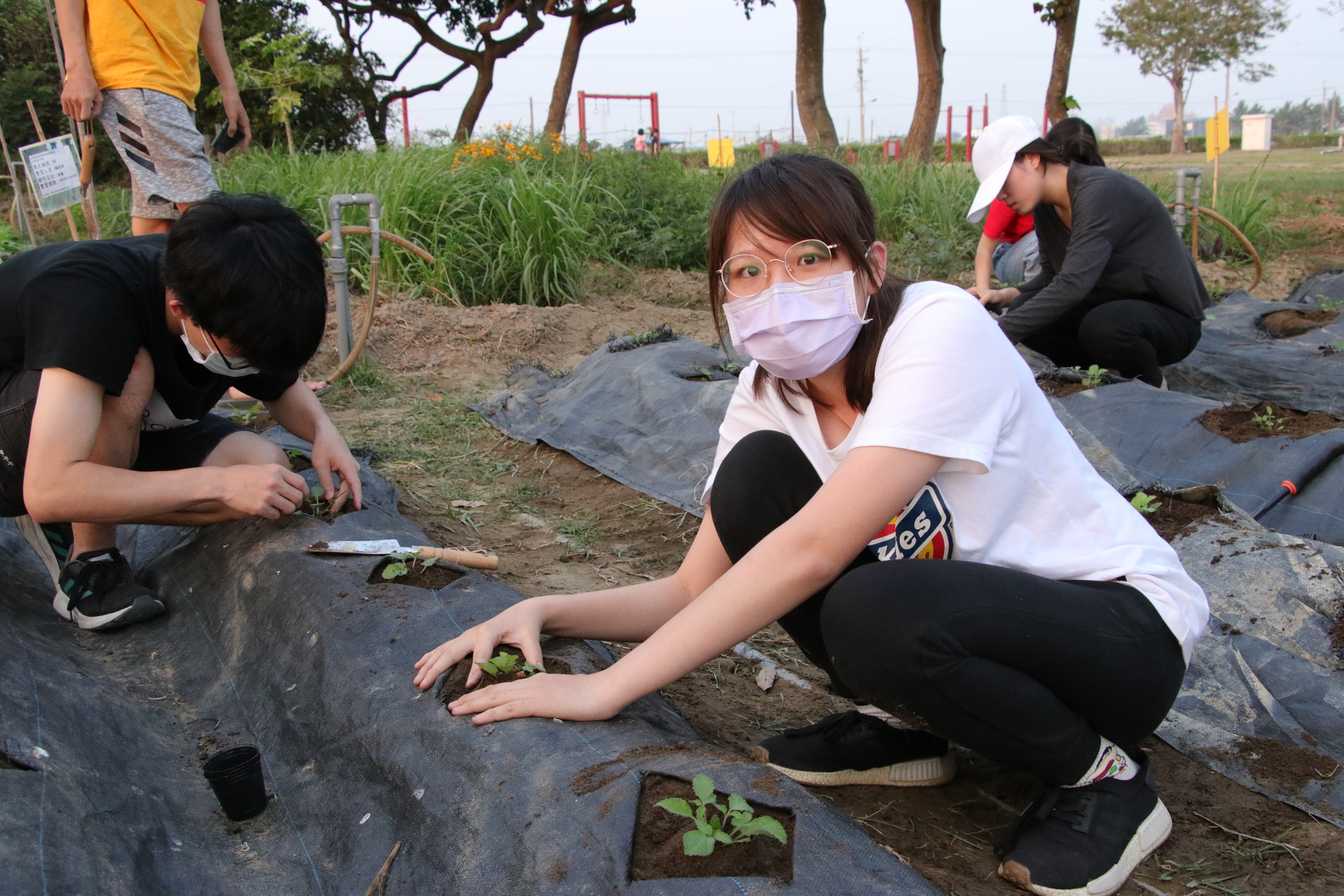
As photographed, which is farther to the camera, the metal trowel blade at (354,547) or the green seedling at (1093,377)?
the green seedling at (1093,377)

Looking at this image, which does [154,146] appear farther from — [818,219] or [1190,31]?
[1190,31]

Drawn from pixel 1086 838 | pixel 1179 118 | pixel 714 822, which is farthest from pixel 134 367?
pixel 1179 118

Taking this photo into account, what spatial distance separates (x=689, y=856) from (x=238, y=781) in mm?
825

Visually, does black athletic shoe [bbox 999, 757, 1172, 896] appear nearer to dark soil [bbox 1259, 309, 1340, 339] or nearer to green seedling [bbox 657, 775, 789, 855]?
green seedling [bbox 657, 775, 789, 855]

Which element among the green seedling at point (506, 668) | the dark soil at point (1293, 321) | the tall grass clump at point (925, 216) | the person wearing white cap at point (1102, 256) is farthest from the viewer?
the tall grass clump at point (925, 216)

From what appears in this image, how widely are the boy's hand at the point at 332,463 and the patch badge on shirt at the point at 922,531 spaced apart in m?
1.46

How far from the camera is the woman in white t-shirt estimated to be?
4.23ft

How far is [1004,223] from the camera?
4469mm

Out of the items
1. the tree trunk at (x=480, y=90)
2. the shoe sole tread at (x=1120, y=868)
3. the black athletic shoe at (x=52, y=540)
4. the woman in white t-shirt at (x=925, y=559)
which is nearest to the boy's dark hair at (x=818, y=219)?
the woman in white t-shirt at (x=925, y=559)

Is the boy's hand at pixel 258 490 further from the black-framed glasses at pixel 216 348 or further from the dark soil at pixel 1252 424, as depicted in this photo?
the dark soil at pixel 1252 424

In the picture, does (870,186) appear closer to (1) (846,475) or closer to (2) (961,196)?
(2) (961,196)

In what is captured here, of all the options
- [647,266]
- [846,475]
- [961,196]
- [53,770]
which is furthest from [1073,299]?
[961,196]

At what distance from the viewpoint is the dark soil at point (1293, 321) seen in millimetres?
5258

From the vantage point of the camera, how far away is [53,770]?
57.2 inches
